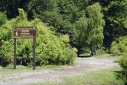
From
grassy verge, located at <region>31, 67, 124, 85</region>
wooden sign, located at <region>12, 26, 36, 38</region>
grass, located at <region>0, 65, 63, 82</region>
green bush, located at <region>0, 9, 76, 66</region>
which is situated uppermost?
wooden sign, located at <region>12, 26, 36, 38</region>

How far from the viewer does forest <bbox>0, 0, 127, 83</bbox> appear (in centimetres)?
2295

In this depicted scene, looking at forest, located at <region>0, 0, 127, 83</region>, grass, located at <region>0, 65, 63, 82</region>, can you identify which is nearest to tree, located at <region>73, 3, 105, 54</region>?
forest, located at <region>0, 0, 127, 83</region>

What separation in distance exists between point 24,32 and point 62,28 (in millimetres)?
20835

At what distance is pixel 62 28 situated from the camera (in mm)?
41656

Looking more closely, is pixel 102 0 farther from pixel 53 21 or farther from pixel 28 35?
pixel 28 35

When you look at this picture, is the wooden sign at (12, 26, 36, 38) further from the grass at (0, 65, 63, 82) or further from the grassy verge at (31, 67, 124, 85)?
the grassy verge at (31, 67, 124, 85)

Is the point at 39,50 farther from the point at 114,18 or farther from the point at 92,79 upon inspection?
the point at 114,18

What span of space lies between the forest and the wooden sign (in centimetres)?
198

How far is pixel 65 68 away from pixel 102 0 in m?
25.5

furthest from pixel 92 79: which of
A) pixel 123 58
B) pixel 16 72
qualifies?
pixel 16 72

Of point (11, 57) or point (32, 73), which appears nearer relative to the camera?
point (32, 73)

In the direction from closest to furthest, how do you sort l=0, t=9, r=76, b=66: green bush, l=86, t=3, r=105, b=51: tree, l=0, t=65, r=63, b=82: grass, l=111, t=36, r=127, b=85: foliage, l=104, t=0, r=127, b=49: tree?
l=0, t=65, r=63, b=82: grass
l=111, t=36, r=127, b=85: foliage
l=0, t=9, r=76, b=66: green bush
l=86, t=3, r=105, b=51: tree
l=104, t=0, r=127, b=49: tree

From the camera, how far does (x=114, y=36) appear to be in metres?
46.6

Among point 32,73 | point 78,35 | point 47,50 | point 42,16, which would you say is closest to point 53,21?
point 42,16
